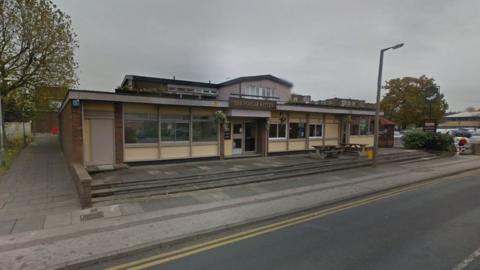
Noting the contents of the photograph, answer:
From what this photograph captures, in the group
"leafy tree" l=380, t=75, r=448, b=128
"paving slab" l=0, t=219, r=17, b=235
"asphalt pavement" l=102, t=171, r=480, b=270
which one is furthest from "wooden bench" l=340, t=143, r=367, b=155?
"leafy tree" l=380, t=75, r=448, b=128

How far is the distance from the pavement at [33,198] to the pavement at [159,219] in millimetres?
488

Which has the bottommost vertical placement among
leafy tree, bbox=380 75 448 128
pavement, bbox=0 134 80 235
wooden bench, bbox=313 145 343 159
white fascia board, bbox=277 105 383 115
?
pavement, bbox=0 134 80 235

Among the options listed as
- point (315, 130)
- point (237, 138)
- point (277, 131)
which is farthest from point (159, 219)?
point (315, 130)

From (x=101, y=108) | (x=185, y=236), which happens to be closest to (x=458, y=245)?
(x=185, y=236)

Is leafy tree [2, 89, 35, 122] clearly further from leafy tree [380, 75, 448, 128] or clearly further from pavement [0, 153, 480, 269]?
leafy tree [380, 75, 448, 128]

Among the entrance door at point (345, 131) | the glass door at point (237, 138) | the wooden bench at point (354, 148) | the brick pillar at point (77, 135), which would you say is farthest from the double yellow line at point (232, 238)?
the entrance door at point (345, 131)

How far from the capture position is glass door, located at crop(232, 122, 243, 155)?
14.4 m

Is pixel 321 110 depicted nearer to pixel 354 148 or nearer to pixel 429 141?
pixel 354 148

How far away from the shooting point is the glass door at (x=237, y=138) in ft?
47.3

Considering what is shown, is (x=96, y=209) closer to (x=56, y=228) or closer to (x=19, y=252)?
(x=56, y=228)

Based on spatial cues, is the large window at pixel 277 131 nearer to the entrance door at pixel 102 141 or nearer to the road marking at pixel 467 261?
the entrance door at pixel 102 141

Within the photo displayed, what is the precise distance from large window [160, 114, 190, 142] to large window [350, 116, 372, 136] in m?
13.6

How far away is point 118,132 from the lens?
10.5 m

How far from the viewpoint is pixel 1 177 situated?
9648mm
